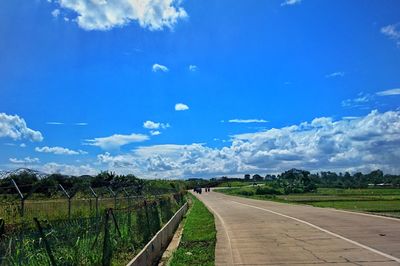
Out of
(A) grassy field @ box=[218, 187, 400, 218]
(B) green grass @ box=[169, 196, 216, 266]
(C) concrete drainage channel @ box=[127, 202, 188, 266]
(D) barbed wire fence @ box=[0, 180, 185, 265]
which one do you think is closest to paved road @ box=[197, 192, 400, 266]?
(B) green grass @ box=[169, 196, 216, 266]

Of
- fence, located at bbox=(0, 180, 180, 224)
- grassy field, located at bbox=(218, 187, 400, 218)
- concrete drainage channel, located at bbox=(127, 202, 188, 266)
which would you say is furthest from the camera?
grassy field, located at bbox=(218, 187, 400, 218)

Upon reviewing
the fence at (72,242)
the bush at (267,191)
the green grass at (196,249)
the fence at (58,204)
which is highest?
the bush at (267,191)

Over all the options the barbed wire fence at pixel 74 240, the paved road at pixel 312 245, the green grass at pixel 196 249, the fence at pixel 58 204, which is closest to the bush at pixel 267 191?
the fence at pixel 58 204

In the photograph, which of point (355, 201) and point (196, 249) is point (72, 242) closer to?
point (196, 249)

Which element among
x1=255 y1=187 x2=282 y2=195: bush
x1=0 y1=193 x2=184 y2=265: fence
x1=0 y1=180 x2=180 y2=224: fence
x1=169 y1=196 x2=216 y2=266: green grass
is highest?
x1=255 y1=187 x2=282 y2=195: bush

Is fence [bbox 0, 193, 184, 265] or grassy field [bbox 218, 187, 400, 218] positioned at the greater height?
grassy field [bbox 218, 187, 400, 218]

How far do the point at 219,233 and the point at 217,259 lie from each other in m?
7.49

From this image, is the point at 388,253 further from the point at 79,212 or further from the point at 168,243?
the point at 79,212

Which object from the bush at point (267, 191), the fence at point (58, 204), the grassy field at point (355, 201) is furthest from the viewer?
the bush at point (267, 191)

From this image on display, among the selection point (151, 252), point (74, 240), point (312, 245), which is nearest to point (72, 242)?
point (74, 240)

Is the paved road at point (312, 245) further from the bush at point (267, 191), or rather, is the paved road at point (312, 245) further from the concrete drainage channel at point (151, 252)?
the bush at point (267, 191)

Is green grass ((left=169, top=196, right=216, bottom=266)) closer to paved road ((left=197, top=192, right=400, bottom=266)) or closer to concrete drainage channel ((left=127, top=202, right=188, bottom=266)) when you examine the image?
paved road ((left=197, top=192, right=400, bottom=266))

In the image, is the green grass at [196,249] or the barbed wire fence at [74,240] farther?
the green grass at [196,249]

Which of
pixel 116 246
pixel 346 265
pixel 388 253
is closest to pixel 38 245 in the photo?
pixel 116 246
